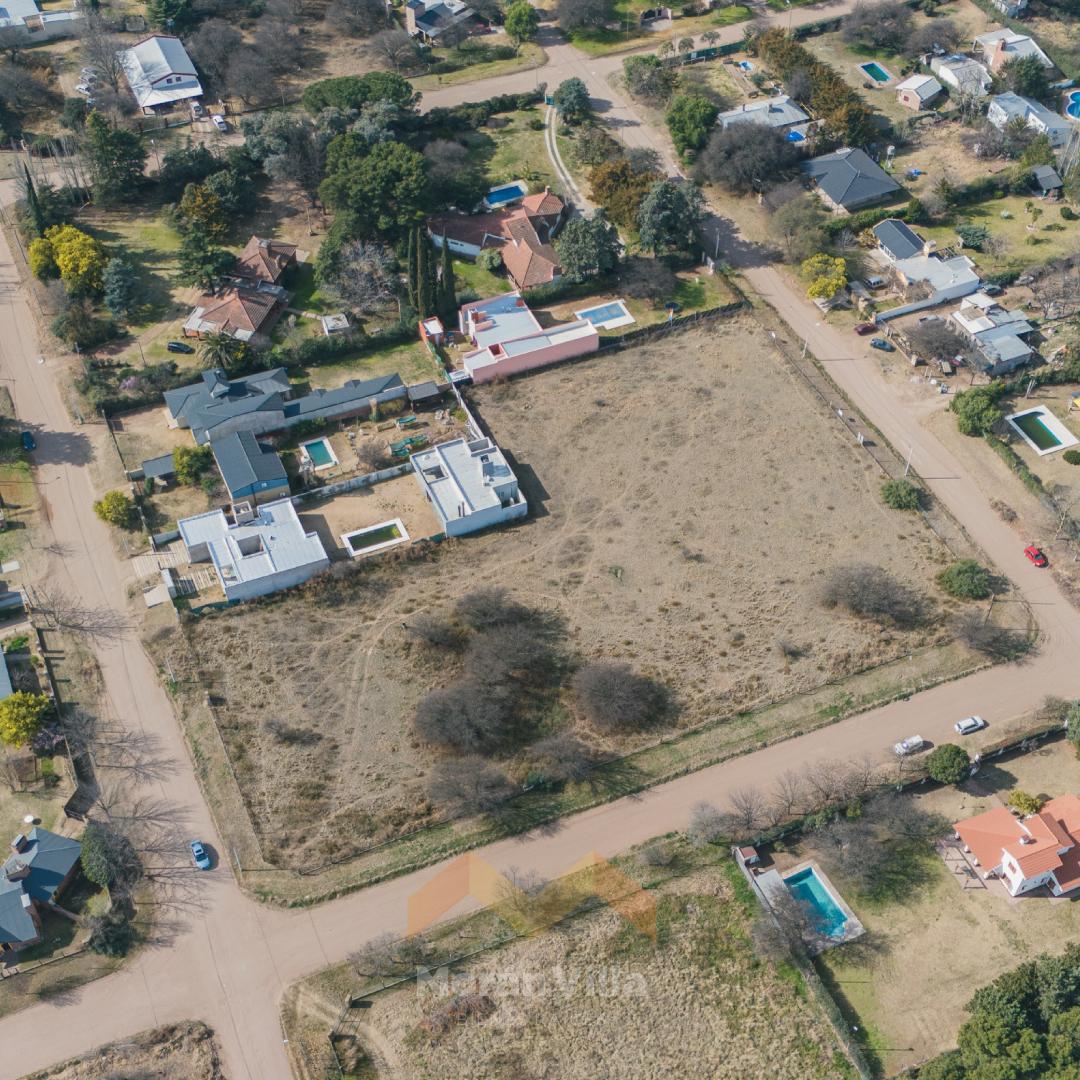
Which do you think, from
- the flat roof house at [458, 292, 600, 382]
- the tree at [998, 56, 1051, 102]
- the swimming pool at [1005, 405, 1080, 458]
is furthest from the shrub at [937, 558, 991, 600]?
the tree at [998, 56, 1051, 102]

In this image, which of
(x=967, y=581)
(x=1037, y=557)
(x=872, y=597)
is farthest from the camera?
(x=1037, y=557)

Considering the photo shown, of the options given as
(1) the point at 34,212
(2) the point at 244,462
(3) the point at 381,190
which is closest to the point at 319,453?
(2) the point at 244,462

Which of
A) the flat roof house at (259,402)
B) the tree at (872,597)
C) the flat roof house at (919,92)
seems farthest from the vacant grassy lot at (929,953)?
the flat roof house at (919,92)

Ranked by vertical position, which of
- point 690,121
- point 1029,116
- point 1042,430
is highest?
point 690,121

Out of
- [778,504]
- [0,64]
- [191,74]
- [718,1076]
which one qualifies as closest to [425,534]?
[778,504]

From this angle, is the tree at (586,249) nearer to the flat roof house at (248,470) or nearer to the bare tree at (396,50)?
the flat roof house at (248,470)

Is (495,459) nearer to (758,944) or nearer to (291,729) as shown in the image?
(291,729)

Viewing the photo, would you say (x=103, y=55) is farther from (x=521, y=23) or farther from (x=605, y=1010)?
(x=605, y=1010)

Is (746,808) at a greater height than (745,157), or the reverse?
(745,157)
